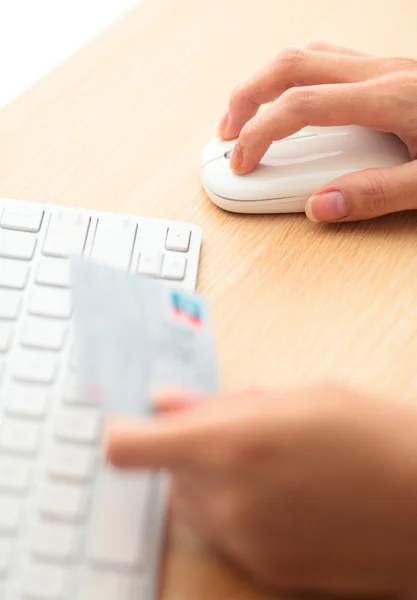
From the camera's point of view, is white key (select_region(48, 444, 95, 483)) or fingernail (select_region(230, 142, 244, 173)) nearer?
white key (select_region(48, 444, 95, 483))

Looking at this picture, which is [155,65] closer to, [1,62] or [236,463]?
[1,62]

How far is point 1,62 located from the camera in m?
0.88

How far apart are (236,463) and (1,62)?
28.4 inches

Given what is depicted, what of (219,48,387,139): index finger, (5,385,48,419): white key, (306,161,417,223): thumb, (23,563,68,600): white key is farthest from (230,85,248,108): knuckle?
(23,563,68,600): white key

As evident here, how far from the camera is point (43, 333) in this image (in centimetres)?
49

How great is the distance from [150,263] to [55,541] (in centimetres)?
23

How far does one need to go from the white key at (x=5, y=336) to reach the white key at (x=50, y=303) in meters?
0.02

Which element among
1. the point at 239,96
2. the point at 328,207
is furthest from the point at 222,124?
the point at 328,207

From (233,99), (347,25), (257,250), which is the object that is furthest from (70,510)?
(347,25)

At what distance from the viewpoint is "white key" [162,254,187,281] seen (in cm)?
55

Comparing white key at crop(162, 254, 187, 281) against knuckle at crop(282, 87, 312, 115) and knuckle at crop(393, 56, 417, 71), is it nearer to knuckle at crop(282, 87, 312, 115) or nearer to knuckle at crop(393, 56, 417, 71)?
knuckle at crop(282, 87, 312, 115)

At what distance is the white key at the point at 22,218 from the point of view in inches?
21.7

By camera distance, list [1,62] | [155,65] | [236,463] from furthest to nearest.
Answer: [1,62], [155,65], [236,463]

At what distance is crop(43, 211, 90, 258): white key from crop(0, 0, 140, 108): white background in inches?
13.3
